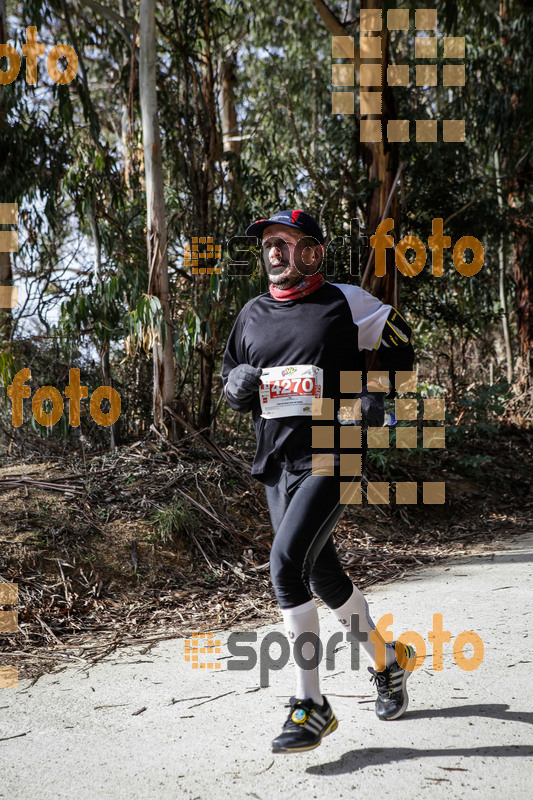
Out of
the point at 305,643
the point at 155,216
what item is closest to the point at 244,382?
the point at 305,643

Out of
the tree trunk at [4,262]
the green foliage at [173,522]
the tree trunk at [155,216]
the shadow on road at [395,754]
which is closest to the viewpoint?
the shadow on road at [395,754]

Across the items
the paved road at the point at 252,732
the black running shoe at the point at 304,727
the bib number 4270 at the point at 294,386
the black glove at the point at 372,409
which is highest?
the bib number 4270 at the point at 294,386

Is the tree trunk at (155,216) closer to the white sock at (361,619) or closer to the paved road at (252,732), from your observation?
the paved road at (252,732)

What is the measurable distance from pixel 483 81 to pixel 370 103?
3.30 m

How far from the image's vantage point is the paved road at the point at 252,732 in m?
2.54

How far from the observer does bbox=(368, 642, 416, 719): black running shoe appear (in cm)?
301

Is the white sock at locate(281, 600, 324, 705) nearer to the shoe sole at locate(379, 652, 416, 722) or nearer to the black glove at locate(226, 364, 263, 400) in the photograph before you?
the shoe sole at locate(379, 652, 416, 722)

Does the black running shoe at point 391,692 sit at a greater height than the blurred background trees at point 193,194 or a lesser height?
lesser

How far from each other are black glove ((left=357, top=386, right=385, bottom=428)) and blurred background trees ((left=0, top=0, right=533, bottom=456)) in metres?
4.02

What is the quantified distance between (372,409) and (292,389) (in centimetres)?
34

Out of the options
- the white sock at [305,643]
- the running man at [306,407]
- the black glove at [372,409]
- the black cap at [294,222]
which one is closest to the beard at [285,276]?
the running man at [306,407]

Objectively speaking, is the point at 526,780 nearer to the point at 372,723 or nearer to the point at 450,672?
the point at 372,723

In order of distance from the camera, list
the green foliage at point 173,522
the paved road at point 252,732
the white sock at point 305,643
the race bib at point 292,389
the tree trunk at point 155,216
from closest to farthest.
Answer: the paved road at point 252,732, the white sock at point 305,643, the race bib at point 292,389, the green foliage at point 173,522, the tree trunk at point 155,216

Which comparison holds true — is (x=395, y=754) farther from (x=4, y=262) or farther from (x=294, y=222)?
(x=4, y=262)
